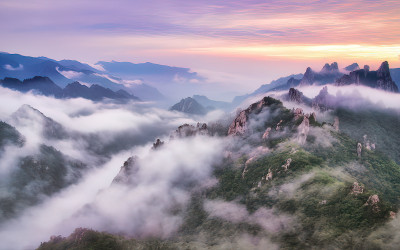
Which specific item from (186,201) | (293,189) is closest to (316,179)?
(293,189)

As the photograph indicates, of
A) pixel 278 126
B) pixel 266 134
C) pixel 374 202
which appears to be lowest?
pixel 374 202

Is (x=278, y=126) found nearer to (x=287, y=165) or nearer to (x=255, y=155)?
(x=255, y=155)

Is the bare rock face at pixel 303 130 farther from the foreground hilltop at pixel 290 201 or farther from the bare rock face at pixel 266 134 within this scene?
the bare rock face at pixel 266 134

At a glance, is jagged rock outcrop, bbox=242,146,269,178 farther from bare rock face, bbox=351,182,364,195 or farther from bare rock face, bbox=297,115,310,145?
bare rock face, bbox=351,182,364,195

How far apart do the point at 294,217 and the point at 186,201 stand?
9039cm

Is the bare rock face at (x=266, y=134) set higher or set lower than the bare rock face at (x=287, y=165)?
higher

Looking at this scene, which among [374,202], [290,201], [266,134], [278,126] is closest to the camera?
[374,202]

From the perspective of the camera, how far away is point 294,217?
110m

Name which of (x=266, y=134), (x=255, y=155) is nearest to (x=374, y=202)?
(x=255, y=155)

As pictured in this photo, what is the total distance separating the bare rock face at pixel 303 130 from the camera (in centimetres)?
16581

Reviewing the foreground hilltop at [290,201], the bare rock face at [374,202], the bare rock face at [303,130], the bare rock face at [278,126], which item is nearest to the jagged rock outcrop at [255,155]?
the foreground hilltop at [290,201]

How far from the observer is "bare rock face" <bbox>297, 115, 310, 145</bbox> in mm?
165812

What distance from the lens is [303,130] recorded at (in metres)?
169

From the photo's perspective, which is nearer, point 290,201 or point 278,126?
point 290,201
